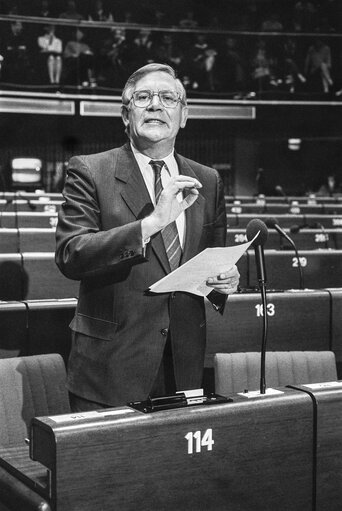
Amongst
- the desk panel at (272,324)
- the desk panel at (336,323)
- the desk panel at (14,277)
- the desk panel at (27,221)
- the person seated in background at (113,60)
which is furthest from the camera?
the person seated in background at (113,60)

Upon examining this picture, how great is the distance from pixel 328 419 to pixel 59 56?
1222 centimetres

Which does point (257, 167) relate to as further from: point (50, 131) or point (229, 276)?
point (229, 276)

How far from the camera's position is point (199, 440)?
1181mm

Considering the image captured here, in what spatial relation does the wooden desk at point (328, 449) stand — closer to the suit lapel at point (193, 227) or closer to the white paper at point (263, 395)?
the white paper at point (263, 395)

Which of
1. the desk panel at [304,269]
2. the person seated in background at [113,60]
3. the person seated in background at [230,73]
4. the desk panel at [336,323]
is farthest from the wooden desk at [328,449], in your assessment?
the person seated in background at [230,73]

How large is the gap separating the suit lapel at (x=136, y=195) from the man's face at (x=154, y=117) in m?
0.06

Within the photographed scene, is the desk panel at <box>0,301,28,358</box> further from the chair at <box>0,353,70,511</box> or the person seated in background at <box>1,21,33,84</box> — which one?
the person seated in background at <box>1,21,33,84</box>

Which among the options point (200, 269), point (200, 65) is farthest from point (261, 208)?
point (200, 269)

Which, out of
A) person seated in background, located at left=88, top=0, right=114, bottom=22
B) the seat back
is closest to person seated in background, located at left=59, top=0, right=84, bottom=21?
person seated in background, located at left=88, top=0, right=114, bottom=22

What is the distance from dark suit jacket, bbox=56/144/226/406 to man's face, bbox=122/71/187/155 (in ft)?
0.29

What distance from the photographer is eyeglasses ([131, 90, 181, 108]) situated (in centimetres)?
162

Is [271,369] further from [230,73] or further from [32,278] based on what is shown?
[230,73]

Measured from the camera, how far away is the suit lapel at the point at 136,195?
1.61 m

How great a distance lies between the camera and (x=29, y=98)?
12.6 metres
